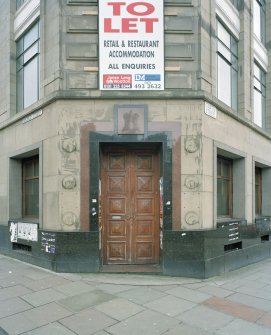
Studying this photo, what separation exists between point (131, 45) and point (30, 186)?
513 cm

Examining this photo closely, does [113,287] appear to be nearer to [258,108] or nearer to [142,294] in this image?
[142,294]

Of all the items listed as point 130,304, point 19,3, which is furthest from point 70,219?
point 19,3

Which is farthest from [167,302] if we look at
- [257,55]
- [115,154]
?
[257,55]

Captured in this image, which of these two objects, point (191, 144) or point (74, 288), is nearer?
point (74, 288)

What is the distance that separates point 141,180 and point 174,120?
169 centimetres

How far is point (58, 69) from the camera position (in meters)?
7.40

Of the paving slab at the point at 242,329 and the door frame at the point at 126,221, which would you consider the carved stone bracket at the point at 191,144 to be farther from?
the paving slab at the point at 242,329

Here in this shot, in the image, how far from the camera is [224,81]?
9016mm

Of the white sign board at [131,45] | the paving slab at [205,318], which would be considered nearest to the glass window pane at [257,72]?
the white sign board at [131,45]

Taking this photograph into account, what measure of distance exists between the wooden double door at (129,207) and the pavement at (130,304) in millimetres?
723

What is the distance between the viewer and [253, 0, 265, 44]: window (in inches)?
444

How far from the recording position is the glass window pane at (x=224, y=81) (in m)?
8.75

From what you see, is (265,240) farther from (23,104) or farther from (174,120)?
(23,104)

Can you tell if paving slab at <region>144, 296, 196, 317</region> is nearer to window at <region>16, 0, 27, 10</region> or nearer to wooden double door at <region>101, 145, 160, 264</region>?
wooden double door at <region>101, 145, 160, 264</region>
